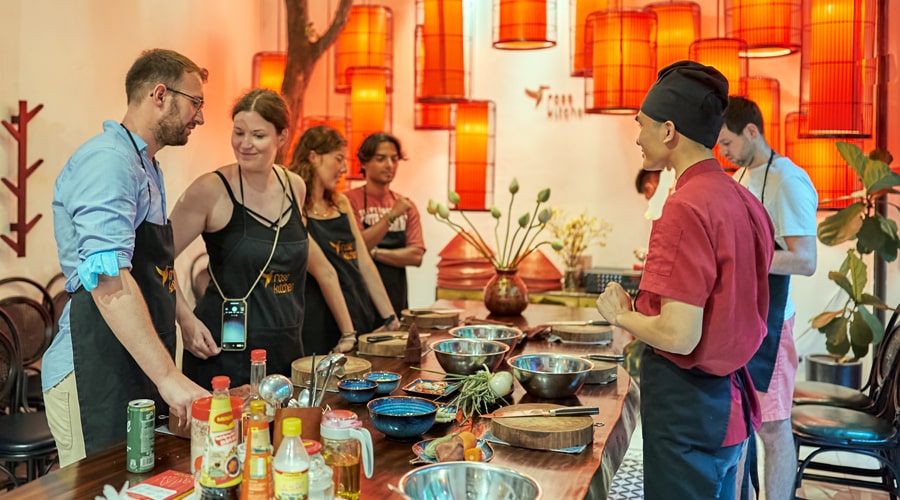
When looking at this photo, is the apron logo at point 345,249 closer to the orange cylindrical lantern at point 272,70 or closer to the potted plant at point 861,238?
the orange cylindrical lantern at point 272,70

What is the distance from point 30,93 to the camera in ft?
13.1

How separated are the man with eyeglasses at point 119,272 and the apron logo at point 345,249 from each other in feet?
4.86

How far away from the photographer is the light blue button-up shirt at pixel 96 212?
2051 millimetres

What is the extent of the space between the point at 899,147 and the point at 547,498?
492 centimetres

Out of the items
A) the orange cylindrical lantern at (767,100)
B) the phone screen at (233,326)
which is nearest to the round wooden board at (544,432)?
the phone screen at (233,326)

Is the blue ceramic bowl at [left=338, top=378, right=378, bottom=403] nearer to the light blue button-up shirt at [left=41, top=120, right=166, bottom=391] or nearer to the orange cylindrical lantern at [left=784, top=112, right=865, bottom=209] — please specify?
the light blue button-up shirt at [left=41, top=120, right=166, bottom=391]

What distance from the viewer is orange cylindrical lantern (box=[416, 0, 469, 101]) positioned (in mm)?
4473

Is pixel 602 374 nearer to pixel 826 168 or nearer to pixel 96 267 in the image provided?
pixel 96 267

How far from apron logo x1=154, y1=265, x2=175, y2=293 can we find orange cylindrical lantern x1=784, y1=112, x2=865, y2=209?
13.7 feet

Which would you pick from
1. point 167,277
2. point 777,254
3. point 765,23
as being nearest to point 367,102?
point 765,23

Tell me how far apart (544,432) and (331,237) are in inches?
84.1

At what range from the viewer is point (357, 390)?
234cm

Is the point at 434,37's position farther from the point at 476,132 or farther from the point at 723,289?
the point at 723,289

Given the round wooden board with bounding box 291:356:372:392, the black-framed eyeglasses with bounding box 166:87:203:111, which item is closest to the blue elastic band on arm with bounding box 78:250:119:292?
the black-framed eyeglasses with bounding box 166:87:203:111
